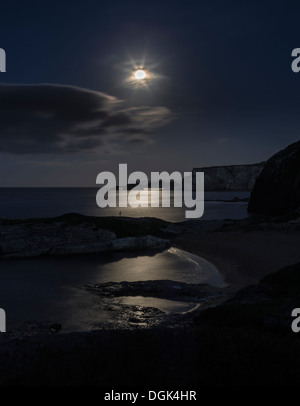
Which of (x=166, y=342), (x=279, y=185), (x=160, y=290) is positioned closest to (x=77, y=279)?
(x=160, y=290)

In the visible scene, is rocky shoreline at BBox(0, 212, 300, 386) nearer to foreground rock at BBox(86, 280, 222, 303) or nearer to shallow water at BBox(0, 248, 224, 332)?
foreground rock at BBox(86, 280, 222, 303)

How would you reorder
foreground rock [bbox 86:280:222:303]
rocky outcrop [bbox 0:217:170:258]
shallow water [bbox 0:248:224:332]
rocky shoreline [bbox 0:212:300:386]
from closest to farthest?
1. rocky shoreline [bbox 0:212:300:386]
2. shallow water [bbox 0:248:224:332]
3. foreground rock [bbox 86:280:222:303]
4. rocky outcrop [bbox 0:217:170:258]

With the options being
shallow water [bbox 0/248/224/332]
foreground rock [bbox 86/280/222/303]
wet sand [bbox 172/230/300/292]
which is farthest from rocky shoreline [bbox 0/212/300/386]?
wet sand [bbox 172/230/300/292]

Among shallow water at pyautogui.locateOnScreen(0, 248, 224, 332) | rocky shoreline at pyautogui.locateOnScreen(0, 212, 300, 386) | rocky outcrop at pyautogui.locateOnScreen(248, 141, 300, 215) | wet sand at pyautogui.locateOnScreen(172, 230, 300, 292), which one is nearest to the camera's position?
rocky shoreline at pyautogui.locateOnScreen(0, 212, 300, 386)

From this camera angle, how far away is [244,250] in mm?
33406

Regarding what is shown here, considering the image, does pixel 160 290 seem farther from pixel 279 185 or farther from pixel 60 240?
pixel 279 185

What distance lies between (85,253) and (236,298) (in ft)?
72.9

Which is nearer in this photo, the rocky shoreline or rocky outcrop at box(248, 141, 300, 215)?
the rocky shoreline

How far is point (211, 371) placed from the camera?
8.12m

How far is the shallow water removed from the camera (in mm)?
16578

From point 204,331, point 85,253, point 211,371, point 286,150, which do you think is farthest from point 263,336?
point 286,150

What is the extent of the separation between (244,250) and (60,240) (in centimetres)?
2089

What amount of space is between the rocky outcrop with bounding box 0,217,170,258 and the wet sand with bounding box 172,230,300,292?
534 centimetres
